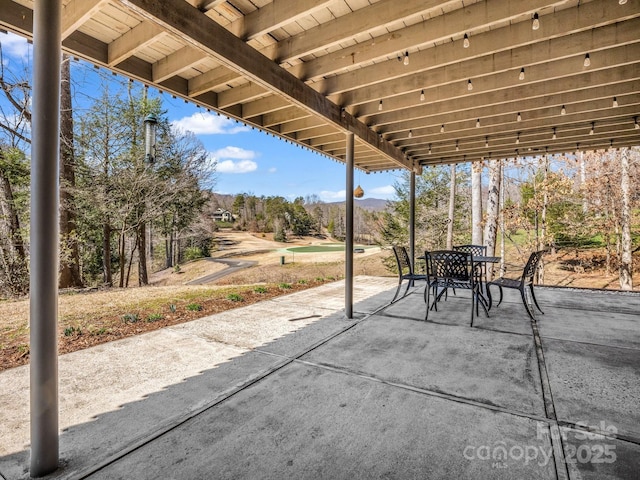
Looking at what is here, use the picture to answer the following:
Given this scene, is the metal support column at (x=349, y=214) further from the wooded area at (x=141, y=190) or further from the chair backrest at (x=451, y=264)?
the wooded area at (x=141, y=190)

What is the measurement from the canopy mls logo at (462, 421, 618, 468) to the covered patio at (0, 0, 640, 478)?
4cm

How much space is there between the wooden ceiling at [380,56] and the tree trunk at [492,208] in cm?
464

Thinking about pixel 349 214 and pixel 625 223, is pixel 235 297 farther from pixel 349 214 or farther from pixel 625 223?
pixel 625 223

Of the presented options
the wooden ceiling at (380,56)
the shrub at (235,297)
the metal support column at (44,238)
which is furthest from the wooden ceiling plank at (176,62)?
the shrub at (235,297)

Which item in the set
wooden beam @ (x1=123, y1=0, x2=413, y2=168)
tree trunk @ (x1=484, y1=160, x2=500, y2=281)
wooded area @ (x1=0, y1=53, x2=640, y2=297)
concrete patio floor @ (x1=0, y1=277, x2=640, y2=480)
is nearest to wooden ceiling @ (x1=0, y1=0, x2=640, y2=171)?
wooden beam @ (x1=123, y1=0, x2=413, y2=168)

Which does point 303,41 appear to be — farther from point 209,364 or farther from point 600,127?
point 600,127

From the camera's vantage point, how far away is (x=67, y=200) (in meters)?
7.40

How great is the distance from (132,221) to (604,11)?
10.4m

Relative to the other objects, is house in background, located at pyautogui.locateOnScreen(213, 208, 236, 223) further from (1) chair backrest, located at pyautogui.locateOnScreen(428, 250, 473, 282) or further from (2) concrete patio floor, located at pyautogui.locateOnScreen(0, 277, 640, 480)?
(1) chair backrest, located at pyautogui.locateOnScreen(428, 250, 473, 282)

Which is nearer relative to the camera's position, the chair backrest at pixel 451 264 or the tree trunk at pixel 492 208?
the chair backrest at pixel 451 264

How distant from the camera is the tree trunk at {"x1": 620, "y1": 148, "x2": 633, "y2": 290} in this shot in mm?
8109

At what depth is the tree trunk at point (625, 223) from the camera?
8.11 m

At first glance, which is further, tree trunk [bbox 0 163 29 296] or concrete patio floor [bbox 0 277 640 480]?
tree trunk [bbox 0 163 29 296]

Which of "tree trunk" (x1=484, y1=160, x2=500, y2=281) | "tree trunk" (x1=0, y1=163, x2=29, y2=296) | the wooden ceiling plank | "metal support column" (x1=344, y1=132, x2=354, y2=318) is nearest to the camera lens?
the wooden ceiling plank
